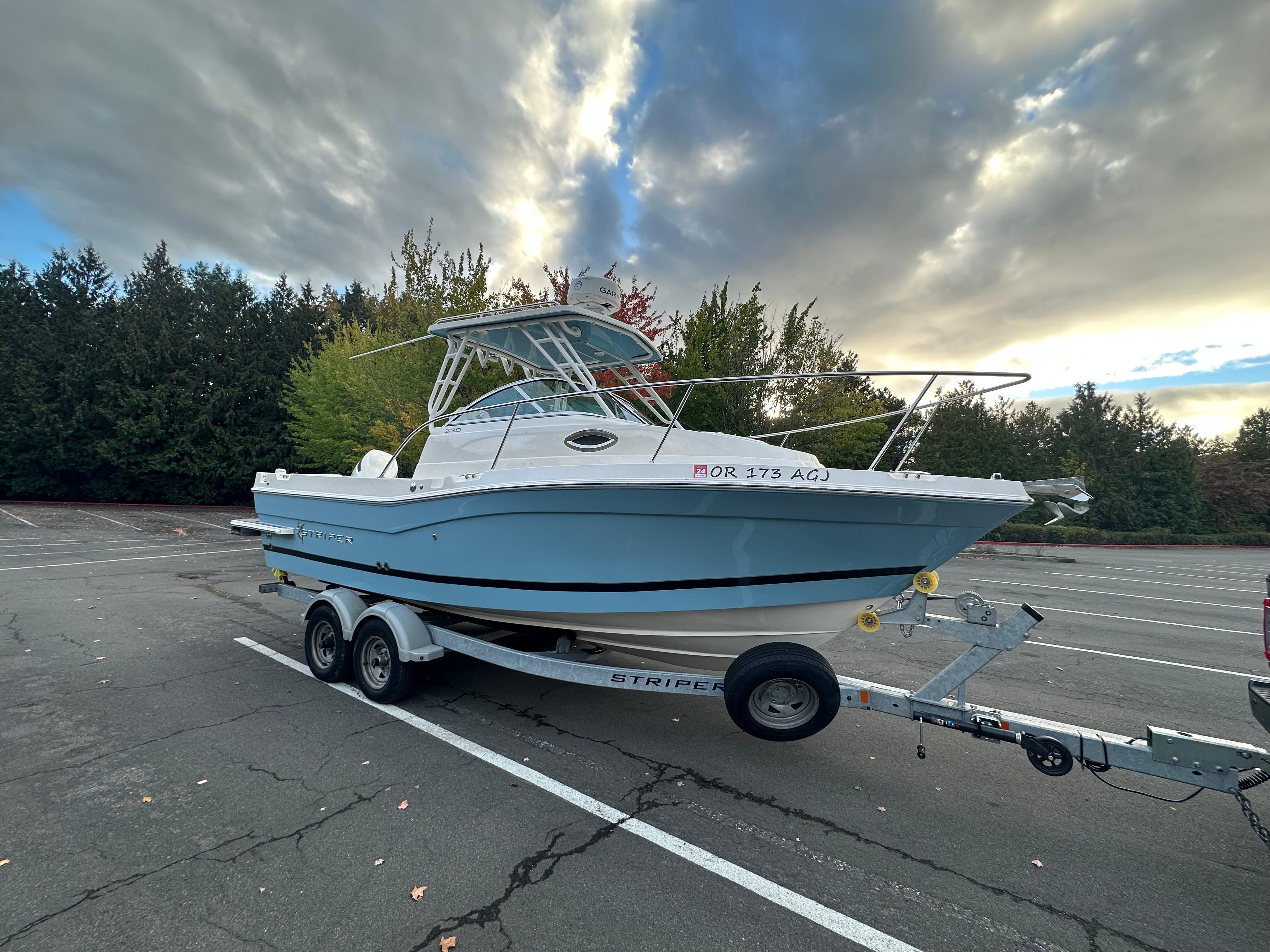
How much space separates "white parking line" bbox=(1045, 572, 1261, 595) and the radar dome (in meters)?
14.1

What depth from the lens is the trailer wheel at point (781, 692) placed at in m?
3.09

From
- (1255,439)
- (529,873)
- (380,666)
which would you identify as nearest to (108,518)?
(380,666)

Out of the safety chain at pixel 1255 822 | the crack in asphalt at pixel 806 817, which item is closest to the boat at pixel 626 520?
the crack in asphalt at pixel 806 817

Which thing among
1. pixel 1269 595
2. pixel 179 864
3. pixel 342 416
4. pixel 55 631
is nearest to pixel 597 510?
pixel 179 864

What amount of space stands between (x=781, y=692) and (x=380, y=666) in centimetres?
322

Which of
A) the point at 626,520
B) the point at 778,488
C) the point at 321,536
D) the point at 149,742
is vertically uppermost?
the point at 778,488

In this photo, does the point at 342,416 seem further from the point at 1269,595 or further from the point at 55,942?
the point at 1269,595

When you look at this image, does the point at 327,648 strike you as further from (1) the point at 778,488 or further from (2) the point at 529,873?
(1) the point at 778,488

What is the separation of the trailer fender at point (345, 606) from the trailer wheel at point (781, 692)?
3174 mm

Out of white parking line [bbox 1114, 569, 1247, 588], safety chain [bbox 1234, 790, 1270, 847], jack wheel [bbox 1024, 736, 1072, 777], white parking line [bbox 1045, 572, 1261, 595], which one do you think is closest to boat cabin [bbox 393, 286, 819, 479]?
jack wheel [bbox 1024, 736, 1072, 777]

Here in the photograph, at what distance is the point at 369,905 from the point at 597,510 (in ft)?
6.88

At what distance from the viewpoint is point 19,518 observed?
16875 mm

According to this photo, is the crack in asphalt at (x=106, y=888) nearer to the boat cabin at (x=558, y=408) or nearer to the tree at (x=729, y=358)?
the boat cabin at (x=558, y=408)

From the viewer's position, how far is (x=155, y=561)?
441 inches
